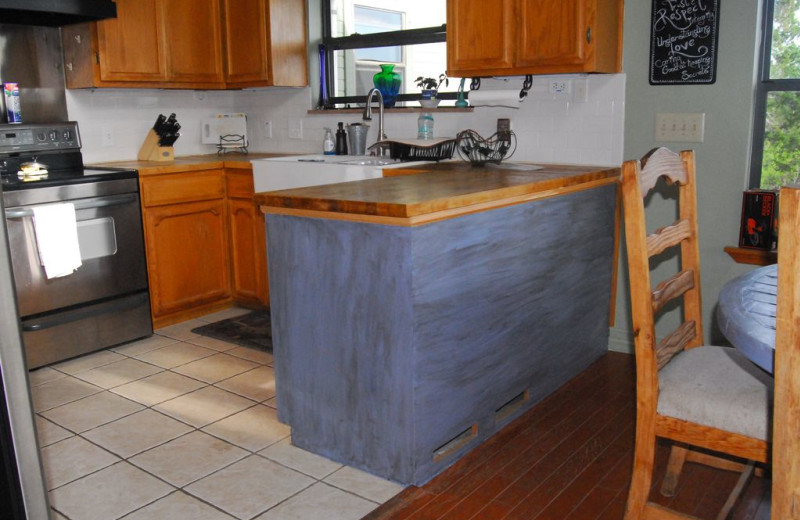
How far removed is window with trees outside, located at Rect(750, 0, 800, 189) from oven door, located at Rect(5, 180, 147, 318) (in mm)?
3073

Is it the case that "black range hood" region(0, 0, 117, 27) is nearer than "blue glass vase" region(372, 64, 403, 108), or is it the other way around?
"black range hood" region(0, 0, 117, 27)

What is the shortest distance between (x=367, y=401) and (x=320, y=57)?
2952mm

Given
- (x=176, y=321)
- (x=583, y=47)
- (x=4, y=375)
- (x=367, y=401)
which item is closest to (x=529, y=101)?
(x=583, y=47)

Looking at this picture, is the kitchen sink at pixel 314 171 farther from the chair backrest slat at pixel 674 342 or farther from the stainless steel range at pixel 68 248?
the chair backrest slat at pixel 674 342

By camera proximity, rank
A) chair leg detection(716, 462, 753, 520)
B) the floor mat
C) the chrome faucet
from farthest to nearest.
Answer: the chrome faucet, the floor mat, chair leg detection(716, 462, 753, 520)

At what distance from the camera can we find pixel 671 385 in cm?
176

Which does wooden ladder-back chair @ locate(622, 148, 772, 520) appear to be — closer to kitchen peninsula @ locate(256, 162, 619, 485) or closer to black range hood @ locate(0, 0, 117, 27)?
kitchen peninsula @ locate(256, 162, 619, 485)

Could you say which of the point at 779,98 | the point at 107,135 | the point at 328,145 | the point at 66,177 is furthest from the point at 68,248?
the point at 779,98

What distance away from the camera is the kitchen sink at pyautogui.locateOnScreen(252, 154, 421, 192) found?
3359mm

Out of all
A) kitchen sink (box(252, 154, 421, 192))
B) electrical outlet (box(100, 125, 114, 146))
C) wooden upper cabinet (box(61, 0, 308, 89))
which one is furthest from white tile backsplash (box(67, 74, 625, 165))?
kitchen sink (box(252, 154, 421, 192))

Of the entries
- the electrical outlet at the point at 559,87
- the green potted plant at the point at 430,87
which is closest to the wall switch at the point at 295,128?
the green potted plant at the point at 430,87

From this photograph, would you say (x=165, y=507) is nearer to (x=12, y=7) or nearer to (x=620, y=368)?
(x=620, y=368)

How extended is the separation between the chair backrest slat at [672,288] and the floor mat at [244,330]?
2.21 meters

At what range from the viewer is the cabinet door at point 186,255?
3.91m
